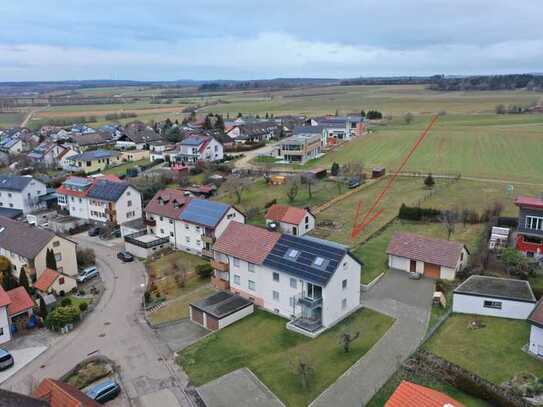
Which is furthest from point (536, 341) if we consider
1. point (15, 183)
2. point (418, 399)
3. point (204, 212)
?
point (15, 183)

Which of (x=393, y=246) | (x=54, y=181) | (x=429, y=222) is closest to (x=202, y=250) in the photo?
(x=393, y=246)

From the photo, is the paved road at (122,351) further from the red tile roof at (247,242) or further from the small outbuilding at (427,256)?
the small outbuilding at (427,256)

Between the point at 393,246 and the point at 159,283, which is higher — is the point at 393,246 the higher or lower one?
the higher one

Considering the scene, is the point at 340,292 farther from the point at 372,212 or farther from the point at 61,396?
the point at 372,212

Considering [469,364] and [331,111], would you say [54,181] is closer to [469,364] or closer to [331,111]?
[469,364]

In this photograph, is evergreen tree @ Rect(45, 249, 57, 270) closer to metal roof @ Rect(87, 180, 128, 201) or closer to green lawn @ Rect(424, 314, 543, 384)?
metal roof @ Rect(87, 180, 128, 201)

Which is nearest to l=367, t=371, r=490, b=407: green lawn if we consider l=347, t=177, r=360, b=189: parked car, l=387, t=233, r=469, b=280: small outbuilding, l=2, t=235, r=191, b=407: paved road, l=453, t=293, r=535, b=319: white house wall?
l=453, t=293, r=535, b=319: white house wall
